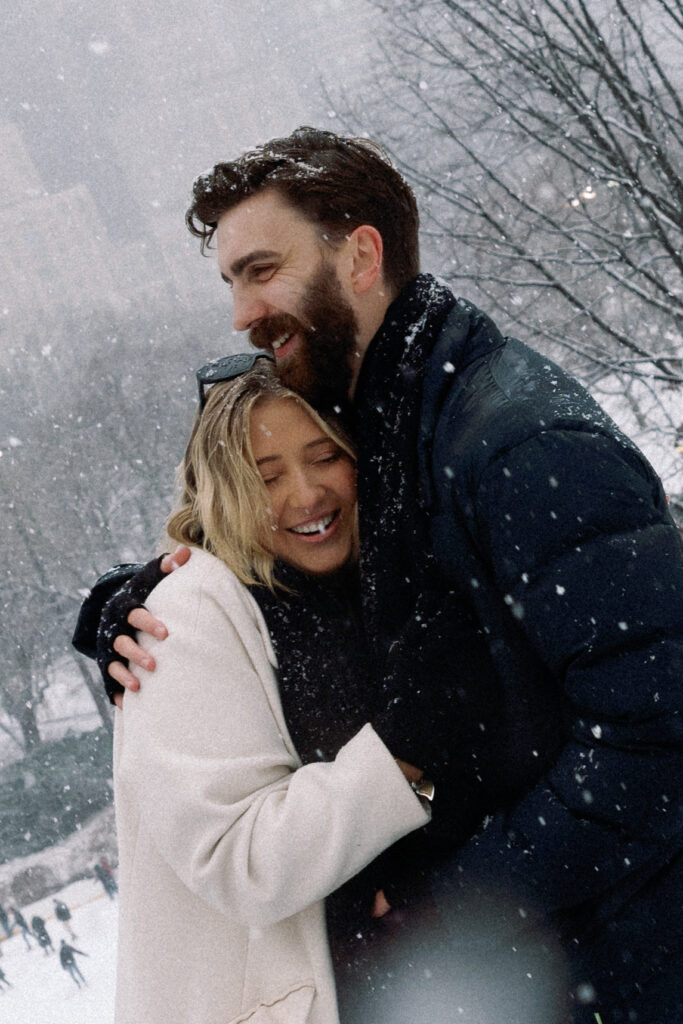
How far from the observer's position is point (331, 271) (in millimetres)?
1858

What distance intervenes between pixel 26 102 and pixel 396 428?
2134 centimetres

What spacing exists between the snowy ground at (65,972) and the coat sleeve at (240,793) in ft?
22.3

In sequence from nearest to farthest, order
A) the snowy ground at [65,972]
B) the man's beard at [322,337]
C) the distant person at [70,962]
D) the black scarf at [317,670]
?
the black scarf at [317,670]
the man's beard at [322,337]
the snowy ground at [65,972]
the distant person at [70,962]

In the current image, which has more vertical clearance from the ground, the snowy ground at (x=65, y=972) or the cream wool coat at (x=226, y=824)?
the cream wool coat at (x=226, y=824)

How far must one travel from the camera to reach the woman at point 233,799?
1428 millimetres

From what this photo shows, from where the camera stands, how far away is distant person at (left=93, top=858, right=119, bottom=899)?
37.2ft

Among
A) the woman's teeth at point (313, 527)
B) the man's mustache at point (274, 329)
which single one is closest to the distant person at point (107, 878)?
the woman's teeth at point (313, 527)

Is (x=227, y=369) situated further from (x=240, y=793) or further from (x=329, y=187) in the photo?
(x=240, y=793)

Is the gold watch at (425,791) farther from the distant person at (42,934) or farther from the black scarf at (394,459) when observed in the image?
the distant person at (42,934)

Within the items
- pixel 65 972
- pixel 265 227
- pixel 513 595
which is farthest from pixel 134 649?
pixel 65 972

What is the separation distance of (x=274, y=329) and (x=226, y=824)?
1.14 metres

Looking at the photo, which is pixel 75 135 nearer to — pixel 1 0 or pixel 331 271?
pixel 1 0

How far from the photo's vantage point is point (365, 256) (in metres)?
1.89

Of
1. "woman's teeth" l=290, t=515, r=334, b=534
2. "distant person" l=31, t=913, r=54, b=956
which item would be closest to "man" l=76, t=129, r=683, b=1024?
"woman's teeth" l=290, t=515, r=334, b=534
